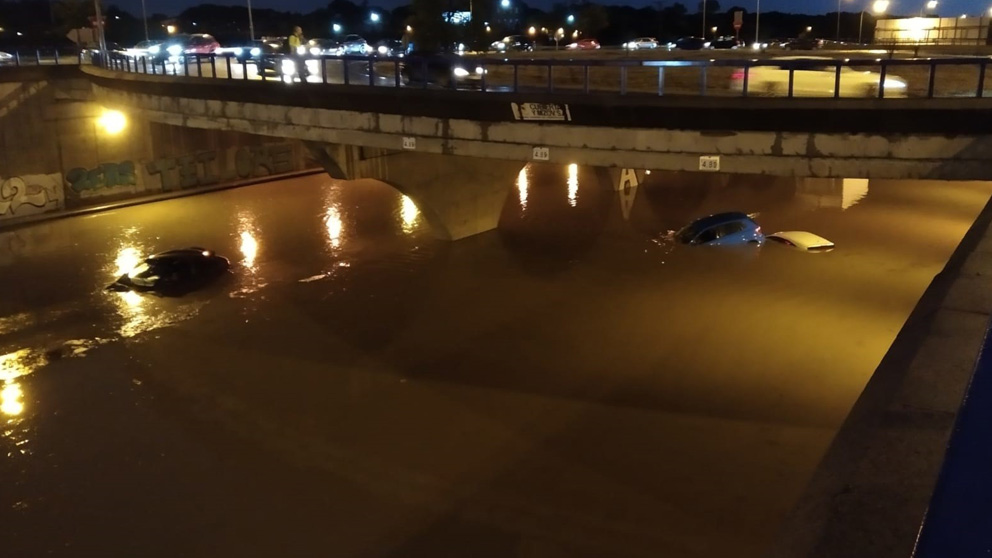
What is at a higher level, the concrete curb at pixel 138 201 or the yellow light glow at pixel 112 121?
the yellow light glow at pixel 112 121

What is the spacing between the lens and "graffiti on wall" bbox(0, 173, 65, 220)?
29.2m

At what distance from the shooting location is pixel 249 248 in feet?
86.7

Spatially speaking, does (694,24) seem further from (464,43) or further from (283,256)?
(283,256)

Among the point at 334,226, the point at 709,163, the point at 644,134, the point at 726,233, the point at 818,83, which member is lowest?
the point at 334,226

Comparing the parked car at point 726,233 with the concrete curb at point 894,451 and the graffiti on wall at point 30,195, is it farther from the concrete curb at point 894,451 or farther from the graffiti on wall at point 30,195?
the graffiti on wall at point 30,195

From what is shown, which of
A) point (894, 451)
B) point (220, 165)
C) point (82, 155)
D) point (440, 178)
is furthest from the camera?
point (220, 165)

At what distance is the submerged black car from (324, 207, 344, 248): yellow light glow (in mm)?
4710

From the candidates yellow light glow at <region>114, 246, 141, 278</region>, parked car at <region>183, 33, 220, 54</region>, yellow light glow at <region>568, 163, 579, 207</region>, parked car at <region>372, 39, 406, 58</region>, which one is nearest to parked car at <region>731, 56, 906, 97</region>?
yellow light glow at <region>568, 163, 579, 207</region>

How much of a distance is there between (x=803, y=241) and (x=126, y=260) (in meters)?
21.0

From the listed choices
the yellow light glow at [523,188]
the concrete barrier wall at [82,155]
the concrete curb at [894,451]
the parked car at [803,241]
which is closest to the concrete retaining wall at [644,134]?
the concrete curb at [894,451]

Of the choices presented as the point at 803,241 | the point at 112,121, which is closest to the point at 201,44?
the point at 112,121

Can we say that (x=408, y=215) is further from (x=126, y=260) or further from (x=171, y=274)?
(x=171, y=274)

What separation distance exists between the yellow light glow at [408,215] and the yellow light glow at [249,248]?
5.17m

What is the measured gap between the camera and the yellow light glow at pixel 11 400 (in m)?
15.0
